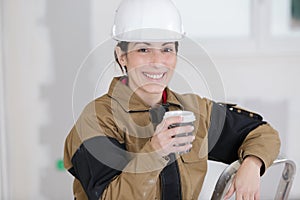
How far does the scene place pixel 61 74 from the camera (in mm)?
2229

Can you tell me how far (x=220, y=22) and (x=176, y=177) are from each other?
1.45m

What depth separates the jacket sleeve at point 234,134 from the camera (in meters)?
1.12

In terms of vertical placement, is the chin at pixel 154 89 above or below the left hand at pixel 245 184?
above

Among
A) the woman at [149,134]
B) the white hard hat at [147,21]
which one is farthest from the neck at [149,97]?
the white hard hat at [147,21]

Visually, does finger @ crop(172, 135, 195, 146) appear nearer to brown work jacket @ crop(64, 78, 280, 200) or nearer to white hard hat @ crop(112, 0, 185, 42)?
brown work jacket @ crop(64, 78, 280, 200)

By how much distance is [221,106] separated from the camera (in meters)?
1.15

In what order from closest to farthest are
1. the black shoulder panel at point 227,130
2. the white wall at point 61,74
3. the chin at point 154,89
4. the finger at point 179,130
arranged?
the finger at point 179,130, the chin at point 154,89, the black shoulder panel at point 227,130, the white wall at point 61,74

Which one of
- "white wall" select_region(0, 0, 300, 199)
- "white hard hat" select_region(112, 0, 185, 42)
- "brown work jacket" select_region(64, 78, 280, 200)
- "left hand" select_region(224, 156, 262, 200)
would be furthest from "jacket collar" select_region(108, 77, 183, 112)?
"white wall" select_region(0, 0, 300, 199)

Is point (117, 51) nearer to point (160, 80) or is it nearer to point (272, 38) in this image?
point (160, 80)

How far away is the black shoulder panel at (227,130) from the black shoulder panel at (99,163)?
0.24 m

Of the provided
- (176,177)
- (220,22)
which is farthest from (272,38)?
(176,177)

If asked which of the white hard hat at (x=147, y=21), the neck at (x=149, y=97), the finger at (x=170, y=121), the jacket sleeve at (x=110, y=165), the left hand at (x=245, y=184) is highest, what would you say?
the white hard hat at (x=147, y=21)

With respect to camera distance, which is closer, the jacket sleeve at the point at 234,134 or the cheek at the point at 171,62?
the cheek at the point at 171,62

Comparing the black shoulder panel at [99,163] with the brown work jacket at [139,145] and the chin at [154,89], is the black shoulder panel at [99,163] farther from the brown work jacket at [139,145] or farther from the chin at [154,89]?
the chin at [154,89]
